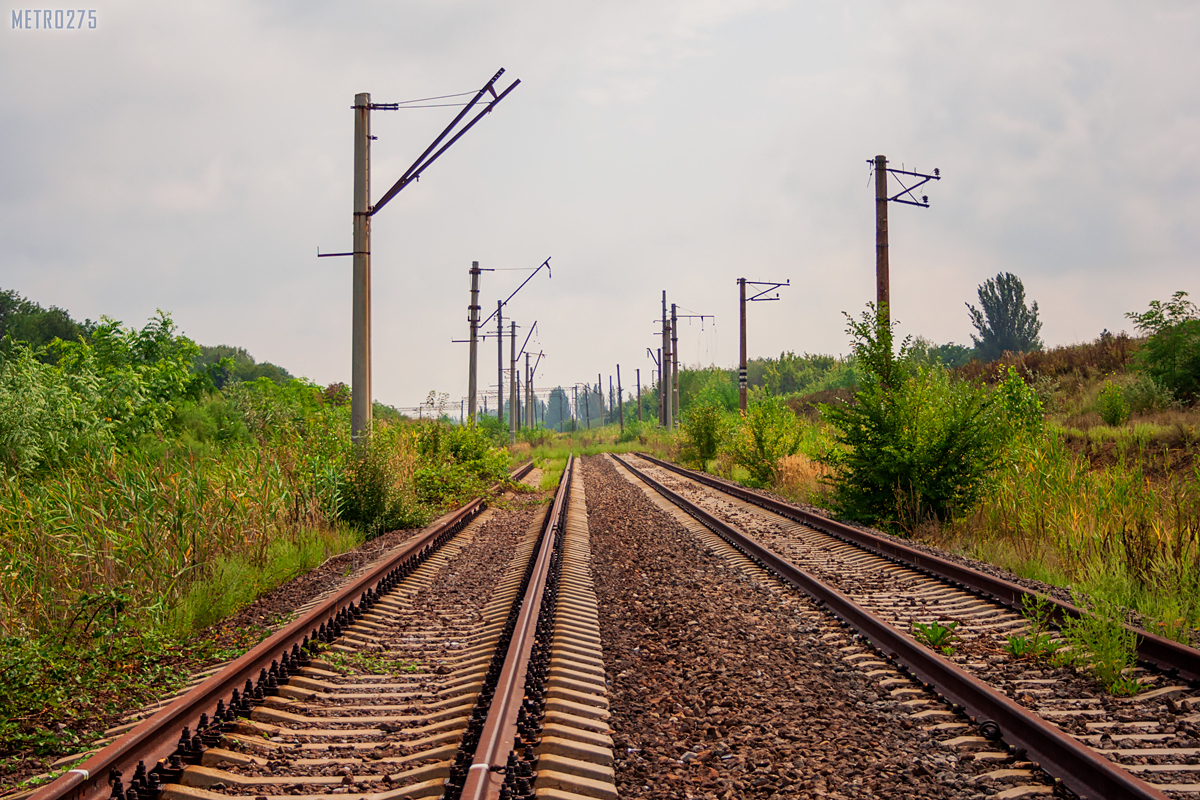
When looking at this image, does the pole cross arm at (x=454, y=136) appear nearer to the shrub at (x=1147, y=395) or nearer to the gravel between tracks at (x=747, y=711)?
the gravel between tracks at (x=747, y=711)

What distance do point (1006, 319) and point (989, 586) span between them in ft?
261

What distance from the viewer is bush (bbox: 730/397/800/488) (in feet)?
67.5

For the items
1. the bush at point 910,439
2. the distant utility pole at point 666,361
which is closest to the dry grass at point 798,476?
the bush at point 910,439

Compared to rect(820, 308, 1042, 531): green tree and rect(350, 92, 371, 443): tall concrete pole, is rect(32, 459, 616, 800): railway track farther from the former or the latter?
rect(820, 308, 1042, 531): green tree

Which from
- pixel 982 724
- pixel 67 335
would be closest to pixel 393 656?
pixel 982 724

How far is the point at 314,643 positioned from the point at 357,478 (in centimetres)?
649

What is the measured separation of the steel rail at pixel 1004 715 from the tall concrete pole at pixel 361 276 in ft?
25.9

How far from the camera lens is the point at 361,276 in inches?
476

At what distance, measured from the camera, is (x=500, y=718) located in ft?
11.8

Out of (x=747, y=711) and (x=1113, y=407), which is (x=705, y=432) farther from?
(x=747, y=711)

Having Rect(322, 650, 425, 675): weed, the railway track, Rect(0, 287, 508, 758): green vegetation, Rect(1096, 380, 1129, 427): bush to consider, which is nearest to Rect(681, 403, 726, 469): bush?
Rect(1096, 380, 1129, 427): bush

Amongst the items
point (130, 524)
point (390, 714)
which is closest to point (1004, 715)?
point (390, 714)

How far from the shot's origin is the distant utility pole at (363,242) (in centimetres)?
1170

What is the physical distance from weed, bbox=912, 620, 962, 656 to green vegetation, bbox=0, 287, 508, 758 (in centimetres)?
482
